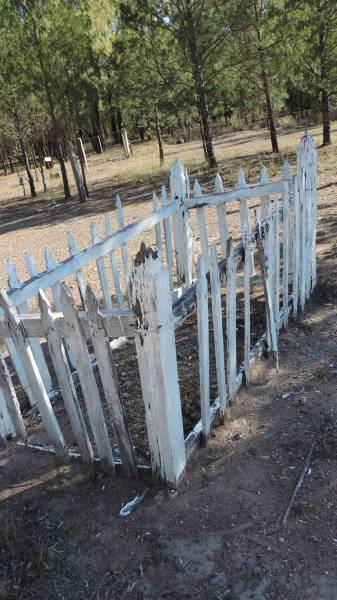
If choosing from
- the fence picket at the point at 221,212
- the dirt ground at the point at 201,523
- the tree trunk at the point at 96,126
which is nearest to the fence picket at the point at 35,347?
the dirt ground at the point at 201,523

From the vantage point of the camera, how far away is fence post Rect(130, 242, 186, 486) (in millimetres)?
1887

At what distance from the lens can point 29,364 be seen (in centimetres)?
237

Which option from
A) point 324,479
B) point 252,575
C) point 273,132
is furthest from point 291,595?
point 273,132

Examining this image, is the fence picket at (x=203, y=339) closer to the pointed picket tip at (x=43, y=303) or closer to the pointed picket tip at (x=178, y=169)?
the pointed picket tip at (x=43, y=303)

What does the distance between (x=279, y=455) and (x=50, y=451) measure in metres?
1.33

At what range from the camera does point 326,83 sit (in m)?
14.2

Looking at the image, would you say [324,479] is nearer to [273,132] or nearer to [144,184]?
[144,184]

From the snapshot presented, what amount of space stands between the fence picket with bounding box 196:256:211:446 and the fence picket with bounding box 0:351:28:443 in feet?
3.45

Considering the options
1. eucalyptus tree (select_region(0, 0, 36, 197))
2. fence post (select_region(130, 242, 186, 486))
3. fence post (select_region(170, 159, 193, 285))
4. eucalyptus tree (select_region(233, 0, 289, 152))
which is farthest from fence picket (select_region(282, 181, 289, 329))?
eucalyptus tree (select_region(0, 0, 36, 197))

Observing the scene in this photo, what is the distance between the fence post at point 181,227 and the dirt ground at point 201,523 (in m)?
2.42

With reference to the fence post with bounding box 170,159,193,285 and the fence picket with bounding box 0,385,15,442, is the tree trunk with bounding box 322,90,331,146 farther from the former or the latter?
the fence picket with bounding box 0,385,15,442

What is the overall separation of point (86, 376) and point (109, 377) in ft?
0.55

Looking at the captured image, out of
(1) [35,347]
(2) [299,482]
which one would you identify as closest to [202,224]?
(1) [35,347]

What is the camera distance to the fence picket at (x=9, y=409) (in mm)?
2584
